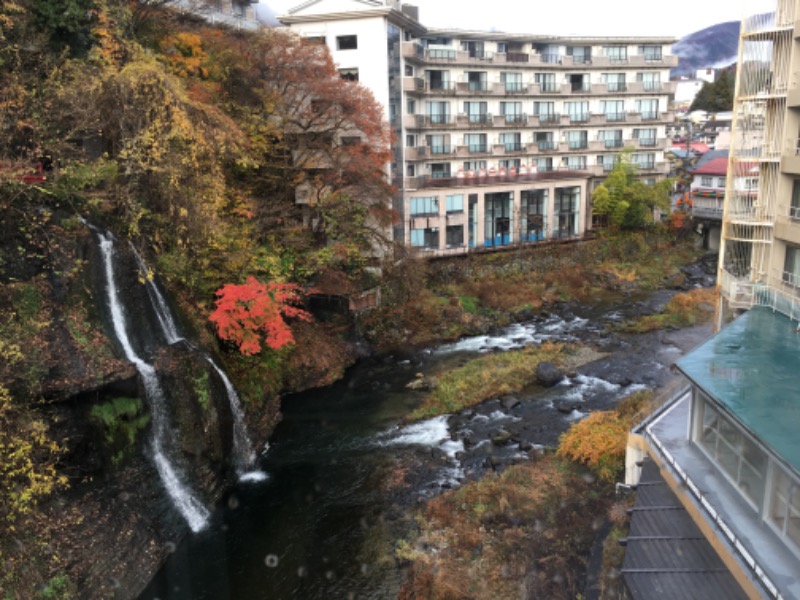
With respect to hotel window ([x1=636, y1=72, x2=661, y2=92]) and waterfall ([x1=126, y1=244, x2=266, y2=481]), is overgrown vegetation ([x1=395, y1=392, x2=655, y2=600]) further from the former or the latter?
hotel window ([x1=636, y1=72, x2=661, y2=92])

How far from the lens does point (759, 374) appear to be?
44.8 feet

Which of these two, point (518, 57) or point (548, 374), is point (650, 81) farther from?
point (548, 374)

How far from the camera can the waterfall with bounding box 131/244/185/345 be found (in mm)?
20969

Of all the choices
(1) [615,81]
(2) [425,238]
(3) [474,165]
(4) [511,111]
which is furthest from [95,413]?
(1) [615,81]

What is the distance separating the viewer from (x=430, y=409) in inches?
1014

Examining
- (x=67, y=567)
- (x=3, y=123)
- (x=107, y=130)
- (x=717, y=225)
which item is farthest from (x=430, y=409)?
(x=717, y=225)

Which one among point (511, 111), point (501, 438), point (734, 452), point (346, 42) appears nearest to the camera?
point (734, 452)

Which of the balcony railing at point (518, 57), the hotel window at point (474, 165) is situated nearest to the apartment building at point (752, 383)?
the hotel window at point (474, 165)

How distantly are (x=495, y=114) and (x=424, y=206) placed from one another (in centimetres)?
1081

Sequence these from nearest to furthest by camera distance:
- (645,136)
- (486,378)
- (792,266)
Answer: (792,266)
(486,378)
(645,136)

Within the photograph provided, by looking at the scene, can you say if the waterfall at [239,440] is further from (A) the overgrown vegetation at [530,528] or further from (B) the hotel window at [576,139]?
(B) the hotel window at [576,139]

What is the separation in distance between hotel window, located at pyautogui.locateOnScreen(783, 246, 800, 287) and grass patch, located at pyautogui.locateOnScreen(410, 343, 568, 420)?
466 inches

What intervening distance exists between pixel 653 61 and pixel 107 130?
46110 mm

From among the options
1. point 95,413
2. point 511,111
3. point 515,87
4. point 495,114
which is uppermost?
point 515,87
